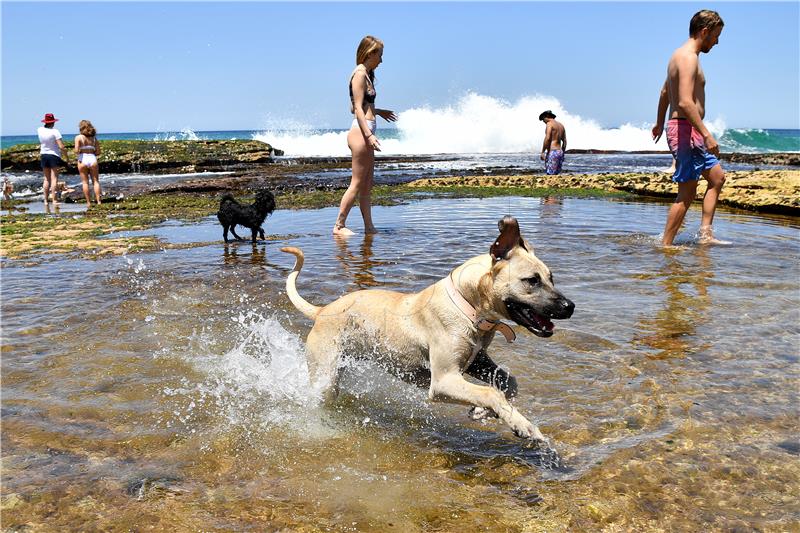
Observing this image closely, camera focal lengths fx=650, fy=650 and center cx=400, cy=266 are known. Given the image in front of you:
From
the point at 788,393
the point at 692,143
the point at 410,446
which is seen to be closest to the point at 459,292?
the point at 410,446

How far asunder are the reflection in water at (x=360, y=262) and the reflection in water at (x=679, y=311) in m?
2.76

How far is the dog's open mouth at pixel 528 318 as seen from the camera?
11.1 feet

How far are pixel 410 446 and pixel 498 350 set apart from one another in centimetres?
157

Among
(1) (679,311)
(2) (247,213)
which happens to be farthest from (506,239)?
(2) (247,213)

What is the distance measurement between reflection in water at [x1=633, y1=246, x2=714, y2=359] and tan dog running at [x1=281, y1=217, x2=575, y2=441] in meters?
1.75

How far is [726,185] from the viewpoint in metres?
14.0

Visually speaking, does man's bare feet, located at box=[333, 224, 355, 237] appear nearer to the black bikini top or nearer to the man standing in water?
the black bikini top

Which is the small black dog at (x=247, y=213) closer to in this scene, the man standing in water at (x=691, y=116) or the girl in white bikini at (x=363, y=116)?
the girl in white bikini at (x=363, y=116)

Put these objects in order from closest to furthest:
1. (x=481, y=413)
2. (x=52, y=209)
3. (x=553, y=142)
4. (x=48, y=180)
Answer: (x=481, y=413) < (x=52, y=209) < (x=48, y=180) < (x=553, y=142)

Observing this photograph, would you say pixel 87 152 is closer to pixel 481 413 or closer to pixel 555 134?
pixel 555 134

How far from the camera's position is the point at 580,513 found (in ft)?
9.34

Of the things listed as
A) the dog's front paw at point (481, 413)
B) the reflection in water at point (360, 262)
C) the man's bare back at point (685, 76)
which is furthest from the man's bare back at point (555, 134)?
the dog's front paw at point (481, 413)

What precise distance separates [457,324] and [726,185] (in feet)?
41.5

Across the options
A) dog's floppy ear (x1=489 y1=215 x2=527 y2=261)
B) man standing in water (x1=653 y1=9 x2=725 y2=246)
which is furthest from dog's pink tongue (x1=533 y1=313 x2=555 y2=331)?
man standing in water (x1=653 y1=9 x2=725 y2=246)
